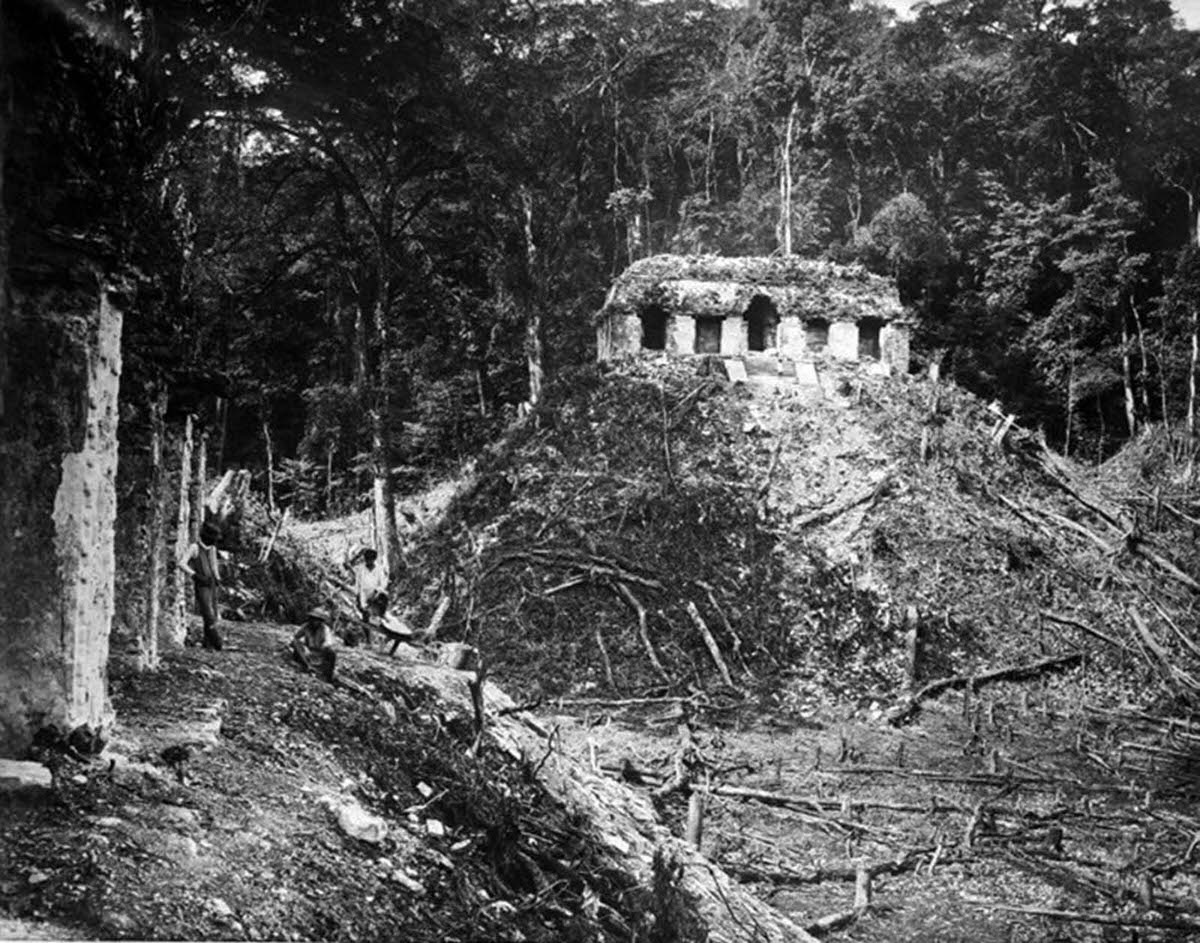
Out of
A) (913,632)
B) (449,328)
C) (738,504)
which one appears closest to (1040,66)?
(738,504)

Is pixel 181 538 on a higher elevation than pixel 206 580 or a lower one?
higher

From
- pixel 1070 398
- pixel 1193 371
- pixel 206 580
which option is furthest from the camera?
pixel 1070 398

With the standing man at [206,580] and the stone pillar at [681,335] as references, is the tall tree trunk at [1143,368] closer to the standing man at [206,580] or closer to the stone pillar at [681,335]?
the stone pillar at [681,335]

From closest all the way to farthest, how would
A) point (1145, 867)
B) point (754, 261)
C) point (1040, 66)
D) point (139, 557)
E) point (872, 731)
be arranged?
point (139, 557) → point (1145, 867) → point (872, 731) → point (754, 261) → point (1040, 66)

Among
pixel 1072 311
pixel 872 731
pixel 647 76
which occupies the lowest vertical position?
pixel 872 731

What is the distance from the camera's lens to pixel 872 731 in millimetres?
13000

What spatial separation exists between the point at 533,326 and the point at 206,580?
9716 mm

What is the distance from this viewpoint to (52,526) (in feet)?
16.4

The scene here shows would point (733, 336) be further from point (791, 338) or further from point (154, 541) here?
point (154, 541)

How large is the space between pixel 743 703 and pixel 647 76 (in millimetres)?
14924

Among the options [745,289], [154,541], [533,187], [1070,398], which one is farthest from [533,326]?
[1070,398]

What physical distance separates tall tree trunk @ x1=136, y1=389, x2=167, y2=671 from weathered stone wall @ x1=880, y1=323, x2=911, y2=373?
1605cm

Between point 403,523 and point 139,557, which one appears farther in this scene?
point 403,523

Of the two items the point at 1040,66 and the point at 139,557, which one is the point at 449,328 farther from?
the point at 1040,66
